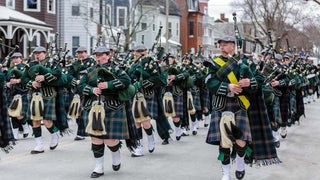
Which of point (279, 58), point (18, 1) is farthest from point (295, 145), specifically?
point (18, 1)

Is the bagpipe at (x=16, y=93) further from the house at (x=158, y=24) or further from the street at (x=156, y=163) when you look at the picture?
the house at (x=158, y=24)

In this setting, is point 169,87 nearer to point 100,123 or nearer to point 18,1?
point 100,123

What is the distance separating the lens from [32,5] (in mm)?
34000

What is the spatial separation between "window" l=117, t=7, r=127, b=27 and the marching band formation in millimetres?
29581

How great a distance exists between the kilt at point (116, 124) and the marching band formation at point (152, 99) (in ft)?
0.05

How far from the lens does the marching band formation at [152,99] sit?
744cm

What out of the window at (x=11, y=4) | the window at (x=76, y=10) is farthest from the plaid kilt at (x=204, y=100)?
the window at (x=76, y=10)

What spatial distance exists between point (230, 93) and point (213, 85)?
0.25m

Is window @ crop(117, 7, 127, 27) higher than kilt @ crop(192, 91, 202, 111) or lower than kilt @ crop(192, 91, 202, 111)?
higher

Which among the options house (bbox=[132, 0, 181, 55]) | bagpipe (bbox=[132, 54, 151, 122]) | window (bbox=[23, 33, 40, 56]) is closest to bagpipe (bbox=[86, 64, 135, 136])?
bagpipe (bbox=[132, 54, 151, 122])

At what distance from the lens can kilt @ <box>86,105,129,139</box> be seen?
8.10 meters

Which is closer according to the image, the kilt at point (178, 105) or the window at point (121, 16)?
the kilt at point (178, 105)

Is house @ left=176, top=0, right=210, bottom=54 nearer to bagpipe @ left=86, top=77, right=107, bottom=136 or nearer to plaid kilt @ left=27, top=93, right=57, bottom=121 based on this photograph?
plaid kilt @ left=27, top=93, right=57, bottom=121

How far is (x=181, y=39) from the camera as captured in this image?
61875 mm
